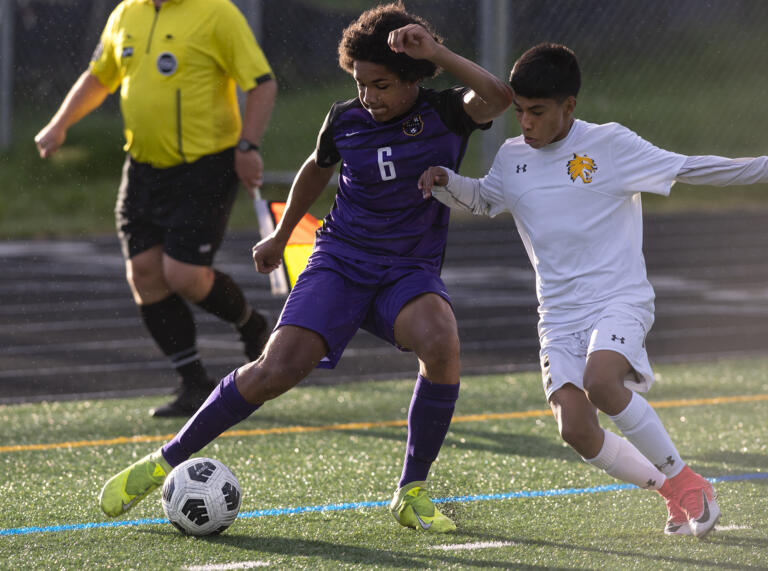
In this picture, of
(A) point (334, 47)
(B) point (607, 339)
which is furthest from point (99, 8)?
(B) point (607, 339)

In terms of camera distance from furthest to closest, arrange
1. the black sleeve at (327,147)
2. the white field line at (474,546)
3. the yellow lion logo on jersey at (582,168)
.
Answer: the black sleeve at (327,147) < the yellow lion logo on jersey at (582,168) < the white field line at (474,546)

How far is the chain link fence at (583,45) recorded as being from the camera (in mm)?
10945

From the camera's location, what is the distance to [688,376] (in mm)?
6785

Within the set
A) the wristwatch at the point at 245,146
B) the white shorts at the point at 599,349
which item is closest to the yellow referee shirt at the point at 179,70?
the wristwatch at the point at 245,146

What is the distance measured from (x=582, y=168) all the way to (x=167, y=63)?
8.50 feet

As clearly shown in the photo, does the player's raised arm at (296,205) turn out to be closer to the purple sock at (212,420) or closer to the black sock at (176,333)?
the purple sock at (212,420)

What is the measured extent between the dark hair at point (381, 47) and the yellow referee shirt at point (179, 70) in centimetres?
193

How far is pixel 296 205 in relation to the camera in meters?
4.01

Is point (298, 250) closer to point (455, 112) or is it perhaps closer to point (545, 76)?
point (455, 112)

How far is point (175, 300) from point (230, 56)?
1.21 meters

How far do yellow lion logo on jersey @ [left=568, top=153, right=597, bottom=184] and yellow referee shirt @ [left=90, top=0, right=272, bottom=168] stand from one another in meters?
2.33

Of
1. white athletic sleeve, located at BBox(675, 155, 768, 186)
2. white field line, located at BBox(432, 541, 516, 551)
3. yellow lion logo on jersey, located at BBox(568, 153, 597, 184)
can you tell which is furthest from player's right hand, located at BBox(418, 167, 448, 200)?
white field line, located at BBox(432, 541, 516, 551)

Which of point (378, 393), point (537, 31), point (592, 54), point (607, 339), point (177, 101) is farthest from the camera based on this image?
point (537, 31)

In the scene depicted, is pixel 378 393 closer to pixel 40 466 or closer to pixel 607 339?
pixel 40 466
